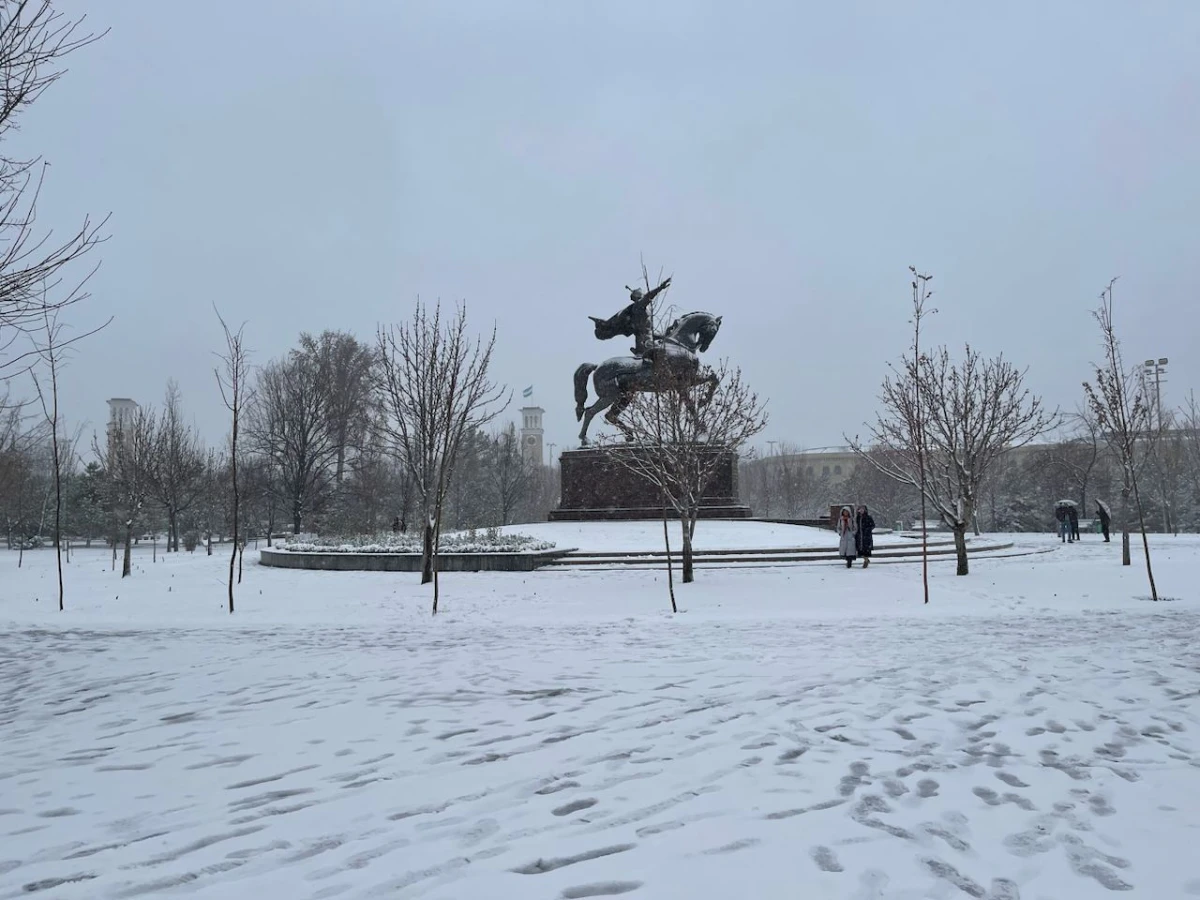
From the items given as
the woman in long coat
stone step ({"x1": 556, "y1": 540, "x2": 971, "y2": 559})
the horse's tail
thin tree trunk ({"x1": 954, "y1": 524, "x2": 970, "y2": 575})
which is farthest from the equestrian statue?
thin tree trunk ({"x1": 954, "y1": 524, "x2": 970, "y2": 575})

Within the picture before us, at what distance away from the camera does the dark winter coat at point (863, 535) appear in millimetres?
18422

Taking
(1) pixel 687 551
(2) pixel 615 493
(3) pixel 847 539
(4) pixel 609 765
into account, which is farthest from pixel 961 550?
(4) pixel 609 765

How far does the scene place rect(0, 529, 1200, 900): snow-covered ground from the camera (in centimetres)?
295

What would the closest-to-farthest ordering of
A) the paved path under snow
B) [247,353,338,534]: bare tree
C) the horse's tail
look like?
the paved path under snow, the horse's tail, [247,353,338,534]: bare tree

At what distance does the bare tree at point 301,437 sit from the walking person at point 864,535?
24.4 metres

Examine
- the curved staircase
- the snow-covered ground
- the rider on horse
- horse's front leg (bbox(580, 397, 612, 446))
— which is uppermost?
the rider on horse

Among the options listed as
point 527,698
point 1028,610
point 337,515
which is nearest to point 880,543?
point 1028,610

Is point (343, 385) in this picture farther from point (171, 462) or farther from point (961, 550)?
point (961, 550)

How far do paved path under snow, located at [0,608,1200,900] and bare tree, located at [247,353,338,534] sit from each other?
27833 mm

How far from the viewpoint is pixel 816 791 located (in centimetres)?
379

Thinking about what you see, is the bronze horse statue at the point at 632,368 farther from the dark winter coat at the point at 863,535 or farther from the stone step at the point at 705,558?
the dark winter coat at the point at 863,535

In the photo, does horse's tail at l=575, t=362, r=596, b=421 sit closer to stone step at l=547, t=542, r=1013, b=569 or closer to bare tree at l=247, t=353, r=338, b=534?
stone step at l=547, t=542, r=1013, b=569

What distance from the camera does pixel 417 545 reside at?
2016 centimetres

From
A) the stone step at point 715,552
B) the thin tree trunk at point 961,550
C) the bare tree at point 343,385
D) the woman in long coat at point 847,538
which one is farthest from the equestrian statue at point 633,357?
the bare tree at point 343,385
